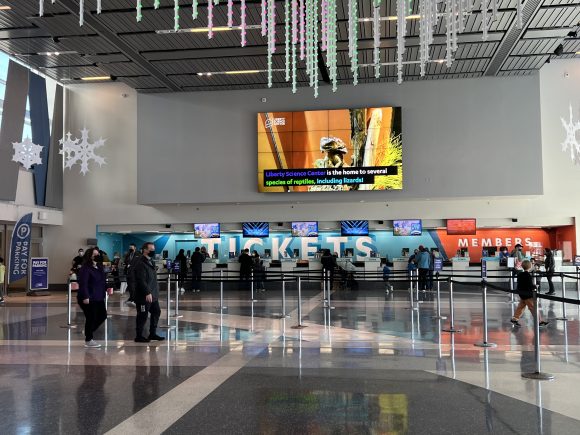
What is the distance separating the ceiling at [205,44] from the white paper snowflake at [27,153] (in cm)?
274

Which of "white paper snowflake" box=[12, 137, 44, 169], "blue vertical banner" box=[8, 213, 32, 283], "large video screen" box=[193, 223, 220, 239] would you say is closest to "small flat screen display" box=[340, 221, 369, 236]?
"large video screen" box=[193, 223, 220, 239]

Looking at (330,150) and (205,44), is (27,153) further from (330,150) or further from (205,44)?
(330,150)

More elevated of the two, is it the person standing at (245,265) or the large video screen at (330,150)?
the large video screen at (330,150)

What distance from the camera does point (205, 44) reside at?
16.8 m

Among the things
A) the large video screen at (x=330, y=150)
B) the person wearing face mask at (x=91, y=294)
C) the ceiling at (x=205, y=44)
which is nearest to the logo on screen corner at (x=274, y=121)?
the large video screen at (x=330, y=150)

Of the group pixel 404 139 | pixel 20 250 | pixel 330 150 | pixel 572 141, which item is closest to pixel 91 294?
pixel 20 250

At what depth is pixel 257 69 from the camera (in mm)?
19047

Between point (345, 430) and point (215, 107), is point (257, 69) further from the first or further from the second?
point (345, 430)

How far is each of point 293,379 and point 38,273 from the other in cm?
1628

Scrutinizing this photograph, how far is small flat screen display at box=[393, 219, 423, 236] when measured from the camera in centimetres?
2197

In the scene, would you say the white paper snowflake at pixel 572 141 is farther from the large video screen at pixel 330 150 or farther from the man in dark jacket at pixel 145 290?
the man in dark jacket at pixel 145 290

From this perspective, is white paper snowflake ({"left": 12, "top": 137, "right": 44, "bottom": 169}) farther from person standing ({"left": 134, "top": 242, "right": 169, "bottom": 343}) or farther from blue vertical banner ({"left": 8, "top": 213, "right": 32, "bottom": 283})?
person standing ({"left": 134, "top": 242, "right": 169, "bottom": 343})

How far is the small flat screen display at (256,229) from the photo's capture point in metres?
22.5

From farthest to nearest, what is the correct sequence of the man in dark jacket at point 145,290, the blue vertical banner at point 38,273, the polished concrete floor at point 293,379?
the blue vertical banner at point 38,273, the man in dark jacket at point 145,290, the polished concrete floor at point 293,379
